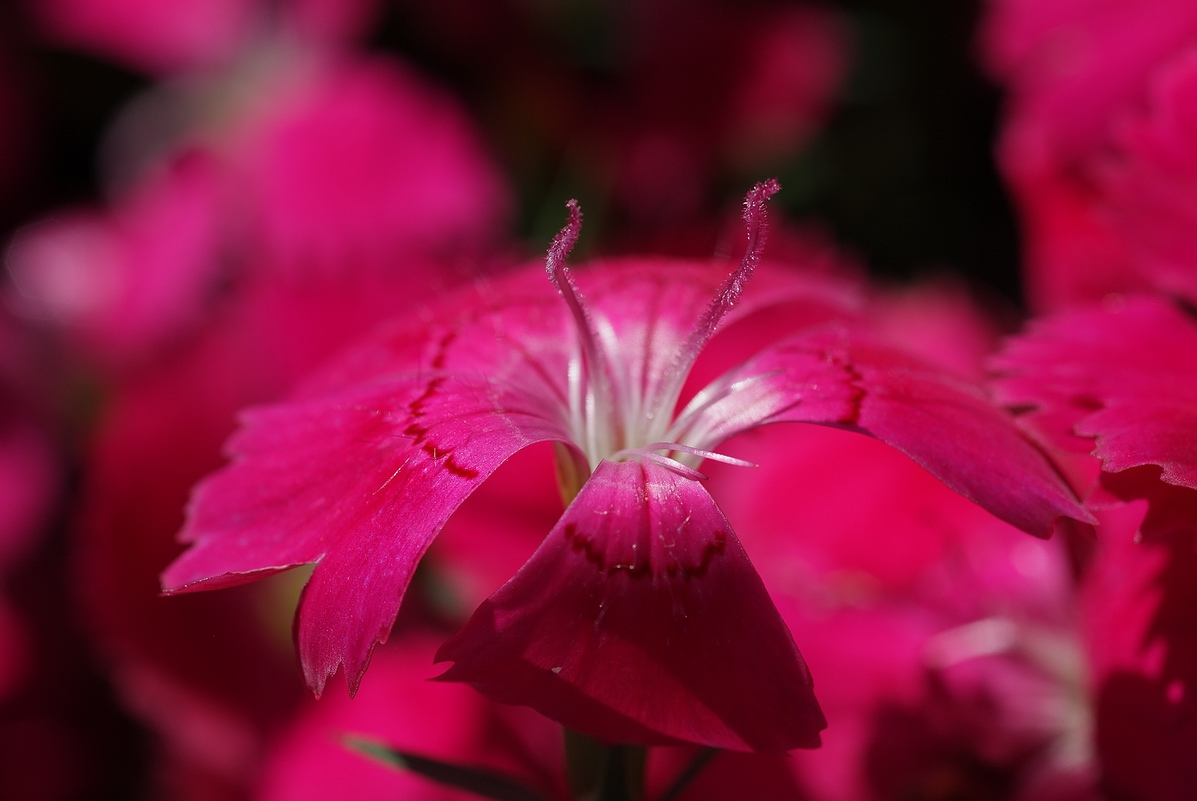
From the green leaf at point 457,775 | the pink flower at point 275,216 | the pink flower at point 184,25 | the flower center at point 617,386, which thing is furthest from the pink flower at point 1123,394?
the pink flower at point 184,25

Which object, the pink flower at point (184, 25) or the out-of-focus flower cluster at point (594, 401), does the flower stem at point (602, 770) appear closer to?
the out-of-focus flower cluster at point (594, 401)

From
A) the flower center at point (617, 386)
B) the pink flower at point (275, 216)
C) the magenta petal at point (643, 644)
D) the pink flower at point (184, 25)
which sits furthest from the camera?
the pink flower at point (184, 25)

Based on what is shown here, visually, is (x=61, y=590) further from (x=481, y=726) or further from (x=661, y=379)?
(x=661, y=379)

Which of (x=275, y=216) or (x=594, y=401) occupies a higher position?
(x=275, y=216)

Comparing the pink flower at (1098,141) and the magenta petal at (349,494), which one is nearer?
the magenta petal at (349,494)

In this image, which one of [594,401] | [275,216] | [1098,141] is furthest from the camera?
[275,216]

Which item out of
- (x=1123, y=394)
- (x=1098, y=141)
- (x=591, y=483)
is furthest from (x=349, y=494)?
(x=1098, y=141)

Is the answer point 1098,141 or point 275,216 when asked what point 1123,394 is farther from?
point 275,216

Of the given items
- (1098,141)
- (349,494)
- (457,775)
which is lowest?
(457,775)
